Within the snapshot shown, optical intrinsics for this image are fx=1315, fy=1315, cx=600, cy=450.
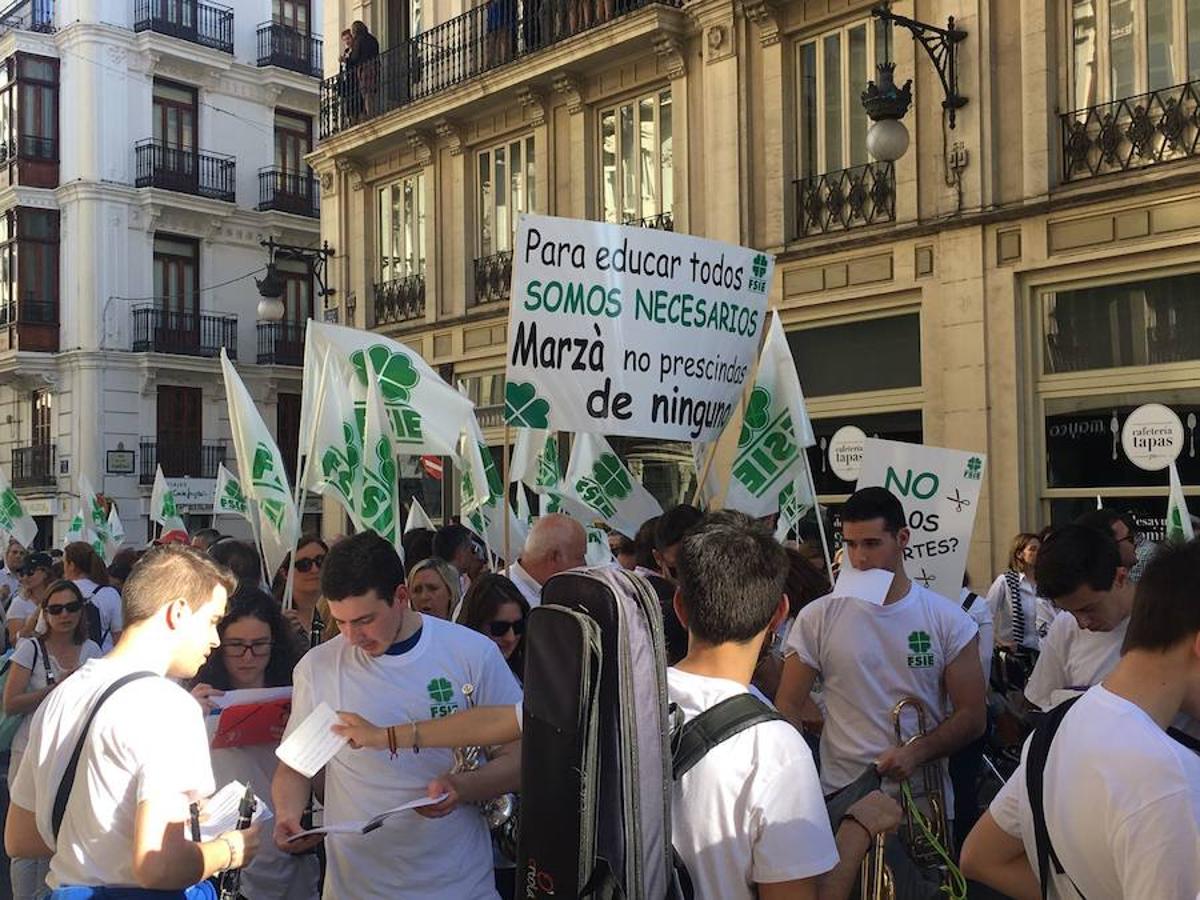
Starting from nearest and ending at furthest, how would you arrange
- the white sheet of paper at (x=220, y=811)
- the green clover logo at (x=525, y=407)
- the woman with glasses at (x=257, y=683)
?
the white sheet of paper at (x=220, y=811), the woman with glasses at (x=257, y=683), the green clover logo at (x=525, y=407)

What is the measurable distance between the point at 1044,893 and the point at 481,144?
17.3 m

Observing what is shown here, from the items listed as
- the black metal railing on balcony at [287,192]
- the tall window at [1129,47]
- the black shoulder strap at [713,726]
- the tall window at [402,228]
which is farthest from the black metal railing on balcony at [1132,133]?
the black metal railing on balcony at [287,192]

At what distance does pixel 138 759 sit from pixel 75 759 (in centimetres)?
18

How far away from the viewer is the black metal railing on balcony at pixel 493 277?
18266 mm

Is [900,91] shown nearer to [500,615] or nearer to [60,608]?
[500,615]

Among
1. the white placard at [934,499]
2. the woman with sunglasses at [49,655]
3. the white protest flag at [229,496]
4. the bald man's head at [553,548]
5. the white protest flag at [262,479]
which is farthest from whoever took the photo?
the white protest flag at [229,496]

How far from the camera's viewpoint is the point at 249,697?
4.28 m

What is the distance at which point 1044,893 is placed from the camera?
8.82 ft

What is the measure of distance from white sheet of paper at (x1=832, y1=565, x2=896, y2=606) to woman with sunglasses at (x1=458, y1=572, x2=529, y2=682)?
1.24 meters

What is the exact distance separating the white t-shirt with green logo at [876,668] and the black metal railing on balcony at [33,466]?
3042 cm

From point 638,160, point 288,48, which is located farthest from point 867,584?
point 288,48

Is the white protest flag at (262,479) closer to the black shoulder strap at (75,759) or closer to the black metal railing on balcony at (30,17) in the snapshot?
the black shoulder strap at (75,759)

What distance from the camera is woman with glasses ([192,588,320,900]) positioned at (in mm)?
4367

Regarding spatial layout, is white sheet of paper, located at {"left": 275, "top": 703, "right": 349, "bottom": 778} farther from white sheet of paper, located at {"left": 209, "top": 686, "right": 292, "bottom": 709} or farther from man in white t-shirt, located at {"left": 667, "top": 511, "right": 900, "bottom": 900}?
man in white t-shirt, located at {"left": 667, "top": 511, "right": 900, "bottom": 900}
